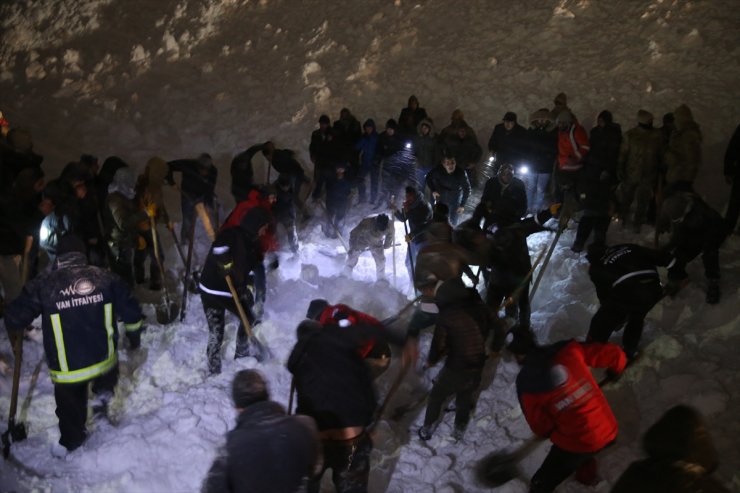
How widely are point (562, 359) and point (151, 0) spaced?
50.7 feet

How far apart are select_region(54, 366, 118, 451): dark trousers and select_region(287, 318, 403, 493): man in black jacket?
1969 millimetres

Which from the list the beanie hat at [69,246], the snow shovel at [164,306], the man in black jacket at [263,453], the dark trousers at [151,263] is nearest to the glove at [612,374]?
the man in black jacket at [263,453]

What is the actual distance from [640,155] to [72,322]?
7.09m

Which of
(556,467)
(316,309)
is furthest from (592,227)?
(316,309)

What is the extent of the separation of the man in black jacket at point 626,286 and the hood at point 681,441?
6.91 feet

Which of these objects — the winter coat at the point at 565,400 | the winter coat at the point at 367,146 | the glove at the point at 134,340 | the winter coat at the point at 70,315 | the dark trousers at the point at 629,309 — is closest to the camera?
the winter coat at the point at 565,400

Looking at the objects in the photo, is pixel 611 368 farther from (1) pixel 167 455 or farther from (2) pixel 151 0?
(2) pixel 151 0

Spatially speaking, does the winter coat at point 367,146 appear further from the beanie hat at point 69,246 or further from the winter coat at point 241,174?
the beanie hat at point 69,246

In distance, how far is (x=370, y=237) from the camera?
7430 mm

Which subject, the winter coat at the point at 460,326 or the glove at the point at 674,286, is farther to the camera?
the glove at the point at 674,286

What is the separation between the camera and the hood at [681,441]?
2771 mm

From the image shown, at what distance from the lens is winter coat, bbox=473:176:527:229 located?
6.84 m

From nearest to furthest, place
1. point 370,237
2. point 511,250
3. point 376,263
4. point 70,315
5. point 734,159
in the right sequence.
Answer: point 70,315 → point 511,250 → point 734,159 → point 370,237 → point 376,263

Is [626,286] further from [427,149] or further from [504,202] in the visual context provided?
[427,149]
